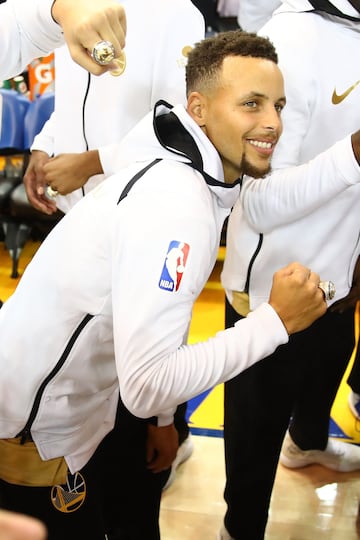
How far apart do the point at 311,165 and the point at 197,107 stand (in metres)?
0.30

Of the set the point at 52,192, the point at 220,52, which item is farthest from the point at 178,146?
the point at 52,192

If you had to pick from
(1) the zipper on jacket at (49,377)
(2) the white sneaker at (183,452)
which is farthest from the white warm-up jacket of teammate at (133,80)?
(2) the white sneaker at (183,452)

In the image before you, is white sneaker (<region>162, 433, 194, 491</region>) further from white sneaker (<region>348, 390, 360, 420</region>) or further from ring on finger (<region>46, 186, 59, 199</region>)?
ring on finger (<region>46, 186, 59, 199</region>)

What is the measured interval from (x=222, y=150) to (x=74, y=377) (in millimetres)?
592

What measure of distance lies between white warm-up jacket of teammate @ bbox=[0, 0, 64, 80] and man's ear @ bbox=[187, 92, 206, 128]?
33cm

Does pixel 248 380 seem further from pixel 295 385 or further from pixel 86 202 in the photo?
pixel 86 202

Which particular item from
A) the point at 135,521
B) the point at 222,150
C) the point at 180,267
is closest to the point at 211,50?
the point at 222,150

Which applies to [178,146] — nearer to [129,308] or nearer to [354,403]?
[129,308]

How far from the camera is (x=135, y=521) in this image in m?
1.70

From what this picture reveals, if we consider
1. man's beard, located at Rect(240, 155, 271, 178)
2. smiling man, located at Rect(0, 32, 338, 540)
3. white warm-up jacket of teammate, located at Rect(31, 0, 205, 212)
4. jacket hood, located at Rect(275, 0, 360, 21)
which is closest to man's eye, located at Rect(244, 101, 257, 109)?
smiling man, located at Rect(0, 32, 338, 540)

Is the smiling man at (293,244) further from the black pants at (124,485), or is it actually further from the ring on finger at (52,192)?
the ring on finger at (52,192)

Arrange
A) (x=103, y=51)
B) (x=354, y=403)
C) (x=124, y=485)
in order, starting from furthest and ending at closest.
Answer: (x=354, y=403) < (x=124, y=485) < (x=103, y=51)

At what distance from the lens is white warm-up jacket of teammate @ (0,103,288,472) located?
3.62ft

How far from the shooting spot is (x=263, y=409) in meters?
1.83
